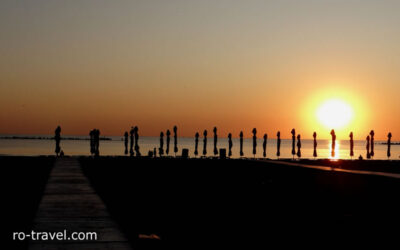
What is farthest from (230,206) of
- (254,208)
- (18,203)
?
(18,203)

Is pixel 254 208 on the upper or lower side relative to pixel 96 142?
upper

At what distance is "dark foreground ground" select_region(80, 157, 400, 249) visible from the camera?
1181 cm

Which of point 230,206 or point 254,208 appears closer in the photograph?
point 254,208

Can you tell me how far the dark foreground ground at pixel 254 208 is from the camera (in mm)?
11812

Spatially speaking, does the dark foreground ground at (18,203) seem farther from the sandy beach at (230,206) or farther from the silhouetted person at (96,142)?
the silhouetted person at (96,142)

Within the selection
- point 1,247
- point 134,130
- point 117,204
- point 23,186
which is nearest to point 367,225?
point 117,204

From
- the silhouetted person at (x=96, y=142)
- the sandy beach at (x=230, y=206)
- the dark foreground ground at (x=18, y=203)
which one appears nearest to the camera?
the dark foreground ground at (x=18, y=203)

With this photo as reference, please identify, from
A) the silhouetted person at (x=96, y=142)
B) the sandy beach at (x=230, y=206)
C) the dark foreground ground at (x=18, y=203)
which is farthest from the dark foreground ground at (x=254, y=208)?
the silhouetted person at (x=96, y=142)

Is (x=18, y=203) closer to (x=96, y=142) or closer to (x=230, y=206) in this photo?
(x=230, y=206)

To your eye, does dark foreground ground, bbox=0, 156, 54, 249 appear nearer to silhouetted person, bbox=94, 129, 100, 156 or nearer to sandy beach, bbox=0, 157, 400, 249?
sandy beach, bbox=0, 157, 400, 249

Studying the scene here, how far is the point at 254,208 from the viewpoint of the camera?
16203 millimetres

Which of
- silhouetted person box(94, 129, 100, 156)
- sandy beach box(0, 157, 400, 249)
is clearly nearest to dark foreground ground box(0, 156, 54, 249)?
sandy beach box(0, 157, 400, 249)

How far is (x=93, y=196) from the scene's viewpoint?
15.3 metres

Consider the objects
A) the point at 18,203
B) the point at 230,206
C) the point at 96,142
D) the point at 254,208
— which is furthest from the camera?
the point at 96,142
